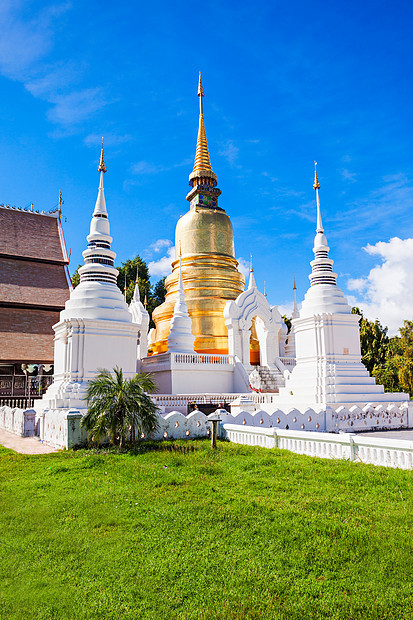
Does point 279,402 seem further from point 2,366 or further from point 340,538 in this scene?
point 2,366

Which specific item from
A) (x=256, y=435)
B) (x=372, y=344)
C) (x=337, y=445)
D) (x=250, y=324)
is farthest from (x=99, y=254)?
(x=372, y=344)

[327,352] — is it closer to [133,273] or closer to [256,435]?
[256,435]

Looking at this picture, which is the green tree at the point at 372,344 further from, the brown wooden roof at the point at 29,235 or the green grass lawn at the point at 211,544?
the green grass lawn at the point at 211,544

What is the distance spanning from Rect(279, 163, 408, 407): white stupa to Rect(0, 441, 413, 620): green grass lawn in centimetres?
831

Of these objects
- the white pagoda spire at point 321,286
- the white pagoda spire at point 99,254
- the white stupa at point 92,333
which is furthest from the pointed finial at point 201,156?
the white stupa at point 92,333

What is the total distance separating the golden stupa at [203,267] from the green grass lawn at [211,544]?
56.6 ft

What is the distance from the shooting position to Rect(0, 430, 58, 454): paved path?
1134cm

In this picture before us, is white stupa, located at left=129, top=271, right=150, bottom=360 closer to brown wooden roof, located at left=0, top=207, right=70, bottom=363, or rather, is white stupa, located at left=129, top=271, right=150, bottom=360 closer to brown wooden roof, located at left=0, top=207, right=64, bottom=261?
brown wooden roof, located at left=0, top=207, right=70, bottom=363

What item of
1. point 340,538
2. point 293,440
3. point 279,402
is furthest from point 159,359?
point 340,538

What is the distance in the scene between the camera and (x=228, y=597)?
371 cm

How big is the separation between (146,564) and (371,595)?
194 cm

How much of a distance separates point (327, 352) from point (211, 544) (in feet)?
41.2

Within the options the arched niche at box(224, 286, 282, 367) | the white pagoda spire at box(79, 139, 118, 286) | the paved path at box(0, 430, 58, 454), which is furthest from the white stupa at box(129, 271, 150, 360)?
the paved path at box(0, 430, 58, 454)

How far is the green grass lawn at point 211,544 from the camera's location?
365 centimetres
